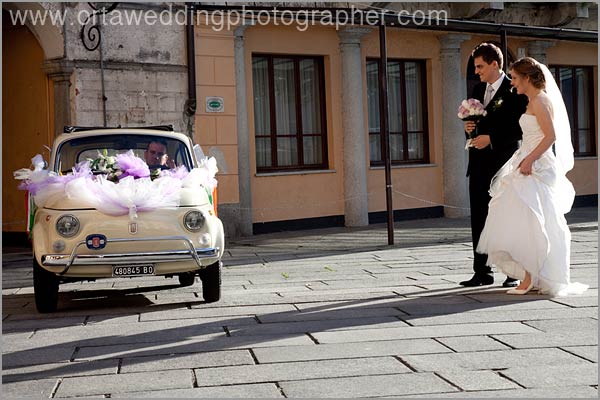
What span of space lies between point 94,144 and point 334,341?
4.28 meters

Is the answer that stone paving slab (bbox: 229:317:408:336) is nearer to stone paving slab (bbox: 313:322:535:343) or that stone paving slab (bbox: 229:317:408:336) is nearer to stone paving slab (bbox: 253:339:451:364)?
stone paving slab (bbox: 313:322:535:343)

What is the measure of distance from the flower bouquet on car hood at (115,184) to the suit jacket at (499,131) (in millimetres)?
2673

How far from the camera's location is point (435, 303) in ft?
26.5

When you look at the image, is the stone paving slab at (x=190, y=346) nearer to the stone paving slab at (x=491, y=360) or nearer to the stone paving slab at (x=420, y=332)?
the stone paving slab at (x=420, y=332)

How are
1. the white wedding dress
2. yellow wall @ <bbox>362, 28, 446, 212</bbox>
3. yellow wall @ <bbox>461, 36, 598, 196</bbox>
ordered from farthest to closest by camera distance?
yellow wall @ <bbox>461, 36, 598, 196</bbox> → yellow wall @ <bbox>362, 28, 446, 212</bbox> → the white wedding dress

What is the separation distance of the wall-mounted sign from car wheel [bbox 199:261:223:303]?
27.3ft

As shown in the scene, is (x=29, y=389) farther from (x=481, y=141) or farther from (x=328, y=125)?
(x=328, y=125)

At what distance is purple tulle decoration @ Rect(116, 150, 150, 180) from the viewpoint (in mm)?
9039

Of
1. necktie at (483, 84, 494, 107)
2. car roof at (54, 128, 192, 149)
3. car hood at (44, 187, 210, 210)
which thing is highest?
necktie at (483, 84, 494, 107)

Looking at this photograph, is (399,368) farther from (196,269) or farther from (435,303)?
(196,269)

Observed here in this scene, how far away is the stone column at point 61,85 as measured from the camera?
14945 millimetres

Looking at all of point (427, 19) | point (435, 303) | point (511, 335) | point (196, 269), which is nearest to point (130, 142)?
point (196, 269)

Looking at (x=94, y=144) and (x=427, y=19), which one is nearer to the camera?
(x=94, y=144)

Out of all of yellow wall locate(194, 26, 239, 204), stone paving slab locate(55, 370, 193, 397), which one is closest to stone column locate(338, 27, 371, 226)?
yellow wall locate(194, 26, 239, 204)
